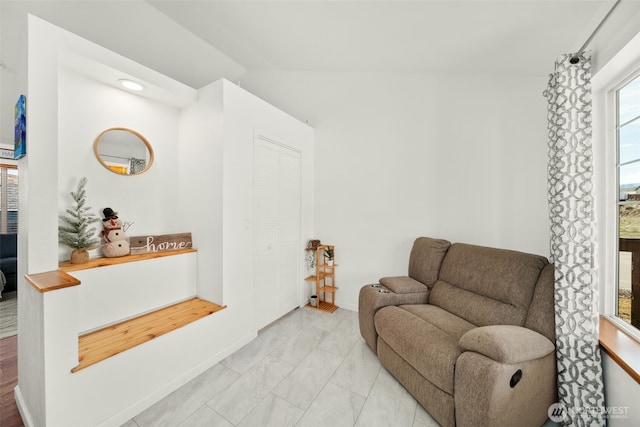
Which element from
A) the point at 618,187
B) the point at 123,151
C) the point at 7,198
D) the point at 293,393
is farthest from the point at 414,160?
the point at 7,198

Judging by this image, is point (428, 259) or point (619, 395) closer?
point (619, 395)

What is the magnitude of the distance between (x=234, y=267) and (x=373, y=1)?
8.32ft

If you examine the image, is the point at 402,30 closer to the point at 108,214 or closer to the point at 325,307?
the point at 108,214

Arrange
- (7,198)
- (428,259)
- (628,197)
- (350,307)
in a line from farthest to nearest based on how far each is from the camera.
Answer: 1. (7,198)
2. (350,307)
3. (428,259)
4. (628,197)

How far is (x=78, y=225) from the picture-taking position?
1.78 m

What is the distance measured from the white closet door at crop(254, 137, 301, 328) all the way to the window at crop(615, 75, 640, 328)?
273 centimetres

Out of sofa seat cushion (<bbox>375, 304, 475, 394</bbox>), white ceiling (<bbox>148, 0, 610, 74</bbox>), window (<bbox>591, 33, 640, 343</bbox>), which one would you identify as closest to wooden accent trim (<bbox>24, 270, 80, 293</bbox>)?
sofa seat cushion (<bbox>375, 304, 475, 394</bbox>)

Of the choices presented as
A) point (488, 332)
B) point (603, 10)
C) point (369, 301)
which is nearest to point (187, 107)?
point (369, 301)

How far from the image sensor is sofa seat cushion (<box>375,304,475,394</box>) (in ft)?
4.67

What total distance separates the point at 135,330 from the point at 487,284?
2.73m

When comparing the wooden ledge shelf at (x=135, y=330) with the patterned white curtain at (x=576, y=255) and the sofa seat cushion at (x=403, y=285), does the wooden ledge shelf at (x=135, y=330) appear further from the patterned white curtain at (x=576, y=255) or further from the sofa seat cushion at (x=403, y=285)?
the patterned white curtain at (x=576, y=255)

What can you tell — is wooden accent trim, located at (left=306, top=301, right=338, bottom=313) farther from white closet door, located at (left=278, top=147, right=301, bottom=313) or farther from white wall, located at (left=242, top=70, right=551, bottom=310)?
white closet door, located at (left=278, top=147, right=301, bottom=313)

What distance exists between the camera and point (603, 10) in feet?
4.85

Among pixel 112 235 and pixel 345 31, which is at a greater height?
pixel 345 31
